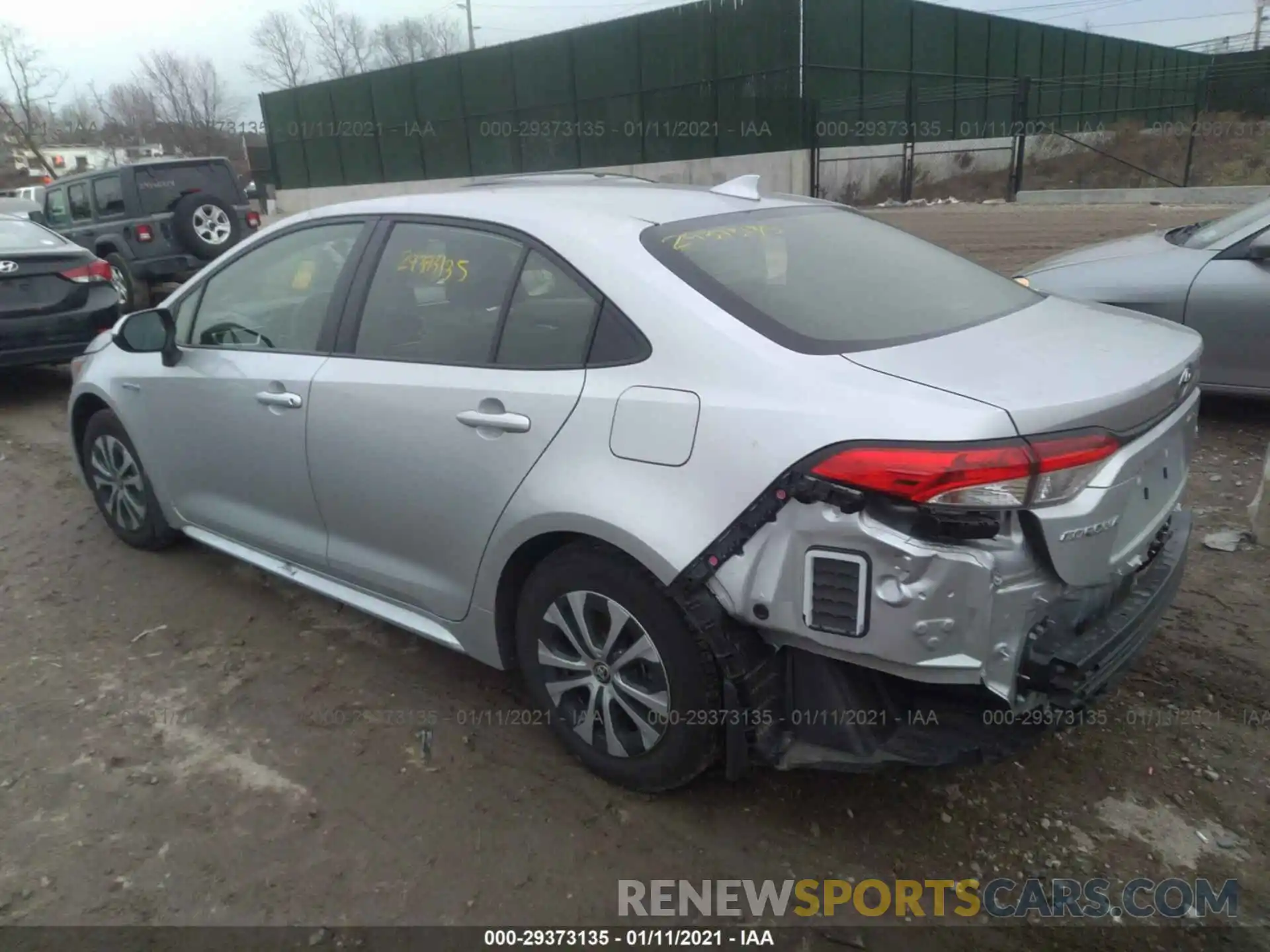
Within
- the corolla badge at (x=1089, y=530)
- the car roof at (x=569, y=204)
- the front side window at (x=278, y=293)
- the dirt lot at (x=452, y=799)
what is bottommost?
the dirt lot at (x=452, y=799)

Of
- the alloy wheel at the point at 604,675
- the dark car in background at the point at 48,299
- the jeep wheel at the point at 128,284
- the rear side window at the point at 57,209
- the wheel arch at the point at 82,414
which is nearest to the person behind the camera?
the alloy wheel at the point at 604,675

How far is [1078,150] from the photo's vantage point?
2667 cm

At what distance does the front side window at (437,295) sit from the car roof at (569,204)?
0.28ft

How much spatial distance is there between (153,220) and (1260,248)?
11.5 metres

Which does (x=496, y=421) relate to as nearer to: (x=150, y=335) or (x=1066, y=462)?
(x=1066, y=462)

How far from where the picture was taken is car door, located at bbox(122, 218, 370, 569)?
133 inches

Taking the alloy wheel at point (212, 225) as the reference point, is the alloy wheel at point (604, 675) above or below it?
below

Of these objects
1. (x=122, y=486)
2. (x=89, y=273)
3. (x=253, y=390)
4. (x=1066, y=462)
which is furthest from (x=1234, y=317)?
(x=89, y=273)

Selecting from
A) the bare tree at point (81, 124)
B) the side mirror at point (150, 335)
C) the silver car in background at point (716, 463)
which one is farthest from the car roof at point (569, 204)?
the bare tree at point (81, 124)

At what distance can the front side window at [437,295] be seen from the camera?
2.91 metres

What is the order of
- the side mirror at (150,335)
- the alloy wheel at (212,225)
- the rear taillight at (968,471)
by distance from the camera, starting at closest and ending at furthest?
the rear taillight at (968,471) → the side mirror at (150,335) → the alloy wheel at (212,225)

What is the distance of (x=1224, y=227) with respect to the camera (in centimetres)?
563

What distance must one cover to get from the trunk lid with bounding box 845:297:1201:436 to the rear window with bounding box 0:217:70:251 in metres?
7.61

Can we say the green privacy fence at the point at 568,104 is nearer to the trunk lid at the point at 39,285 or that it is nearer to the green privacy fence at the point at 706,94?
the green privacy fence at the point at 706,94
